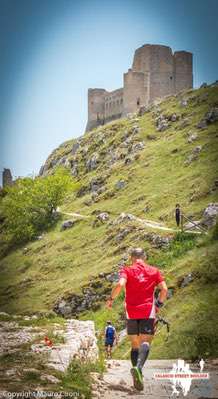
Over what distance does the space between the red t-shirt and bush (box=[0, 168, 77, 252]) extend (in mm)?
64887

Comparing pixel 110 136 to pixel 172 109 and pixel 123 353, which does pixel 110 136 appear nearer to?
pixel 172 109

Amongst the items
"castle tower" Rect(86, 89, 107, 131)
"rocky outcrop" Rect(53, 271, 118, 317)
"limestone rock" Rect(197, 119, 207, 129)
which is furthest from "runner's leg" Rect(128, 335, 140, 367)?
"castle tower" Rect(86, 89, 107, 131)

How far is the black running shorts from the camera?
33.5ft

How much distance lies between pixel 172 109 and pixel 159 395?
9004cm

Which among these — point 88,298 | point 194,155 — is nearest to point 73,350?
point 88,298

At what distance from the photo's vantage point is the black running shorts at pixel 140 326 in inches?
402

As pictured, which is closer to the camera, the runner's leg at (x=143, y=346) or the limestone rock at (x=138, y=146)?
the runner's leg at (x=143, y=346)

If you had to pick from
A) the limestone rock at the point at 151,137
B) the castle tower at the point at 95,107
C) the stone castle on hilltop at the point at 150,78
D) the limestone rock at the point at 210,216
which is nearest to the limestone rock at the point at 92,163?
the limestone rock at the point at 151,137

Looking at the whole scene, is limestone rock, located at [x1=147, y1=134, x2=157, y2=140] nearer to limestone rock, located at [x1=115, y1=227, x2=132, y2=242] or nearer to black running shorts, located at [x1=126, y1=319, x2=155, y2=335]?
limestone rock, located at [x1=115, y1=227, x2=132, y2=242]

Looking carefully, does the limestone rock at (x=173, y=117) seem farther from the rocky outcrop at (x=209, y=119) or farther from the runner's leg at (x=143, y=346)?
the runner's leg at (x=143, y=346)

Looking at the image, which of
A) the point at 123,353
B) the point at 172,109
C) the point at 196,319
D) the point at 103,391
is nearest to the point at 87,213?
the point at 172,109

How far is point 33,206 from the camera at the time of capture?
79562mm

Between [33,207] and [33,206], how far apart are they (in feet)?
0.46

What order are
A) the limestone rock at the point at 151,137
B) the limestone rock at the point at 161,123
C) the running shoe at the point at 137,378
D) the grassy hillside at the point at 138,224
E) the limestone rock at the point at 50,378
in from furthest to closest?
1. the limestone rock at the point at 161,123
2. the limestone rock at the point at 151,137
3. the grassy hillside at the point at 138,224
4. the running shoe at the point at 137,378
5. the limestone rock at the point at 50,378
